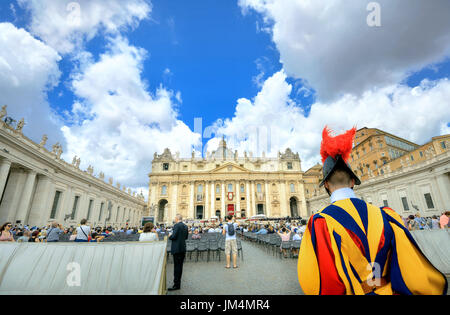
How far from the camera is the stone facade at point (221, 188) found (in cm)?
4603

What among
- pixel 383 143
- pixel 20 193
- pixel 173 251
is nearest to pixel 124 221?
pixel 20 193

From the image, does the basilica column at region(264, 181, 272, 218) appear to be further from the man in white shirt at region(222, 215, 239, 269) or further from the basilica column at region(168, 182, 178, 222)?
the man in white shirt at region(222, 215, 239, 269)

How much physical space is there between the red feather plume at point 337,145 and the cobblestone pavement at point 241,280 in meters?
4.16

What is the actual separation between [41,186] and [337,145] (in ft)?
77.4

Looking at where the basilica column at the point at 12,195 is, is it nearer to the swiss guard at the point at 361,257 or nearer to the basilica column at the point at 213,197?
the swiss guard at the point at 361,257

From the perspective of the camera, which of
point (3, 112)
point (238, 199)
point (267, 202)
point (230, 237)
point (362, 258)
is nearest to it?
point (362, 258)

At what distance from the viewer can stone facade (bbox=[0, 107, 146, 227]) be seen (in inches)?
566

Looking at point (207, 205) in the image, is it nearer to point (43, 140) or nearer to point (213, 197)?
point (213, 197)

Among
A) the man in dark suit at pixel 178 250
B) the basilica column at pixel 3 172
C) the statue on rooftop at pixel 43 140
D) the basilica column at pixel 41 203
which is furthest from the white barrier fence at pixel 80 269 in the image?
the statue on rooftop at pixel 43 140

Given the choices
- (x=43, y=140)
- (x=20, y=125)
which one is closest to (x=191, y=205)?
(x=43, y=140)

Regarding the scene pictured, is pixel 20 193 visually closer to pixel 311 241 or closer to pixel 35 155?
pixel 35 155

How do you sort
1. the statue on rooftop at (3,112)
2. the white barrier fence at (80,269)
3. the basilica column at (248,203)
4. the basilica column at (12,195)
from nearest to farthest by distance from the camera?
1. the white barrier fence at (80,269)
2. the statue on rooftop at (3,112)
3. the basilica column at (12,195)
4. the basilica column at (248,203)

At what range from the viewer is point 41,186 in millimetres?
17703
